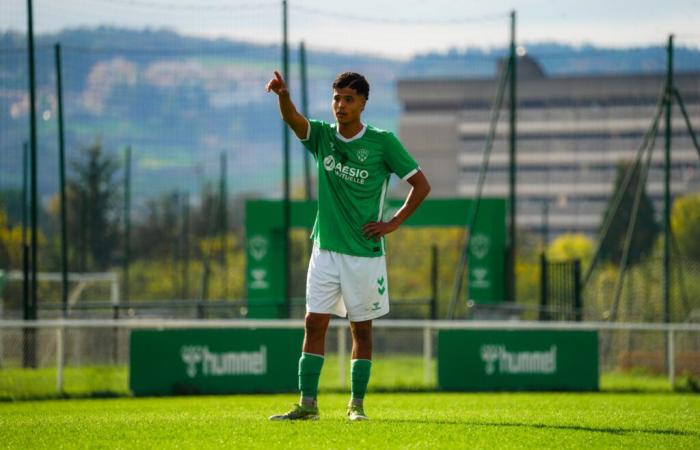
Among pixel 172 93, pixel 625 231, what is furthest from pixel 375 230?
pixel 625 231

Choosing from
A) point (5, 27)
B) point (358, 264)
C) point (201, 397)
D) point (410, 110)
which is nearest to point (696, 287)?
point (5, 27)

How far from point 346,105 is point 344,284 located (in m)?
1.14

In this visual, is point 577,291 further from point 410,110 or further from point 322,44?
point 410,110

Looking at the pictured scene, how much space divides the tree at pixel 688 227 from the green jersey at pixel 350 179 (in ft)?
135

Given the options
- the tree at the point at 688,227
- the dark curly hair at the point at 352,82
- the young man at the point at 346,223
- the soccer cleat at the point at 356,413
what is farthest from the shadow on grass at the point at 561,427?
the tree at the point at 688,227

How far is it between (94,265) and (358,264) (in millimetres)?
38785

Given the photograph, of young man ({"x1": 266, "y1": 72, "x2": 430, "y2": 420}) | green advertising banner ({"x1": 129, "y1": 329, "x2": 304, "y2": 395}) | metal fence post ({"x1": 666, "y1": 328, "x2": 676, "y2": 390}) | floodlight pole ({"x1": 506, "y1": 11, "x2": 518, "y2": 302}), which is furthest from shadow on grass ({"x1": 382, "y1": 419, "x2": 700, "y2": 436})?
floodlight pole ({"x1": 506, "y1": 11, "x2": 518, "y2": 302})

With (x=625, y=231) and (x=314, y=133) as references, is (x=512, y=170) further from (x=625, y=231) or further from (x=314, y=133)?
(x=625, y=231)

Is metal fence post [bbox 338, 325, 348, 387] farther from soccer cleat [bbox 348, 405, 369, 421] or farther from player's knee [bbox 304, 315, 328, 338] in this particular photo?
player's knee [bbox 304, 315, 328, 338]

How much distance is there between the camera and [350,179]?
8078 millimetres

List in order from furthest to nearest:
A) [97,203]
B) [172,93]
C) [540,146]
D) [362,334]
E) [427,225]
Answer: [540,146] < [97,203] < [172,93] < [427,225] < [362,334]

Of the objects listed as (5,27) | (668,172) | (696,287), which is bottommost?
(696,287)

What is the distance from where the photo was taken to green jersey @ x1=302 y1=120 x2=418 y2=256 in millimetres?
8078

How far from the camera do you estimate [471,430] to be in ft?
24.6
